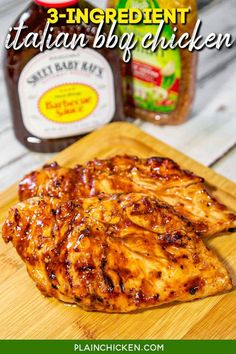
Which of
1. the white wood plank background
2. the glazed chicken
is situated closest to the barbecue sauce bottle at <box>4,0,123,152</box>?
the white wood plank background

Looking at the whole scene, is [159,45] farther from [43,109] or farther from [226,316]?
[226,316]

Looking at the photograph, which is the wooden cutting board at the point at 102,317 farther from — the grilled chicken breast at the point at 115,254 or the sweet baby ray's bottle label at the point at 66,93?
the sweet baby ray's bottle label at the point at 66,93

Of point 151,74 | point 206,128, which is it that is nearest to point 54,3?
point 151,74

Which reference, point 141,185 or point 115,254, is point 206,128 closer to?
point 141,185

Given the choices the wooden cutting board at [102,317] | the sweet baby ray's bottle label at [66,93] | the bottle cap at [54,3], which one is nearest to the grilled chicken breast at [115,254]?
the wooden cutting board at [102,317]

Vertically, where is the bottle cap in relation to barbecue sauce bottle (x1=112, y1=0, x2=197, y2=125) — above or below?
above

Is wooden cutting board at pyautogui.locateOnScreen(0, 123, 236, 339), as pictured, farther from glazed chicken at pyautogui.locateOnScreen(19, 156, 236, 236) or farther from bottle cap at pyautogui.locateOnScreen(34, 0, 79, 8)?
bottle cap at pyautogui.locateOnScreen(34, 0, 79, 8)

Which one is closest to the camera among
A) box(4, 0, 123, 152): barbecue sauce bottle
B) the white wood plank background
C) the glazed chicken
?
the glazed chicken
